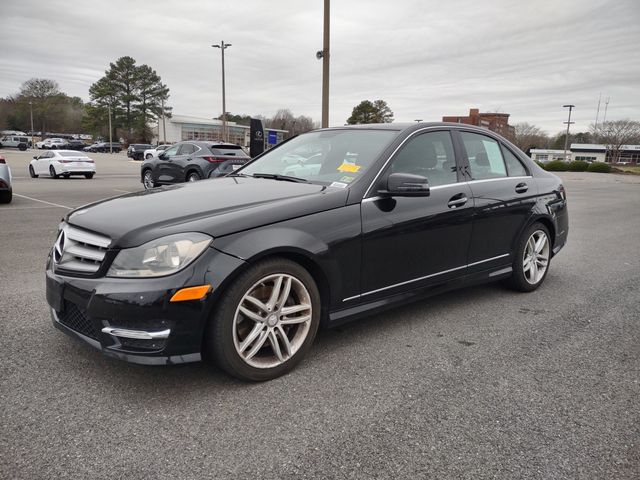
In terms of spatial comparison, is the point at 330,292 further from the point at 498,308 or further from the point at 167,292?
the point at 498,308

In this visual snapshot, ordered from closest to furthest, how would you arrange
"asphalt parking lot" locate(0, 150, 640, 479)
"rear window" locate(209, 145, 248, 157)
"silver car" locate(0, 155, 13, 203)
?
"asphalt parking lot" locate(0, 150, 640, 479)
"silver car" locate(0, 155, 13, 203)
"rear window" locate(209, 145, 248, 157)

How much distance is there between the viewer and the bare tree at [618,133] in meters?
75.3

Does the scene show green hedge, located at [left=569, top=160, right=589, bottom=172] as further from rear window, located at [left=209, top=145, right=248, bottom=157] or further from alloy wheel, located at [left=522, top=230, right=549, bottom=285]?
alloy wheel, located at [left=522, top=230, right=549, bottom=285]

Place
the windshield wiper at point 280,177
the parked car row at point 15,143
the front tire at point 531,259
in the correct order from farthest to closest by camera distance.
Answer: the parked car row at point 15,143 < the front tire at point 531,259 < the windshield wiper at point 280,177

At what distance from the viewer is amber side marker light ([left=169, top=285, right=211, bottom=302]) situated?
8.42ft

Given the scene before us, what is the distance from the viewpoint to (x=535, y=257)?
4.95 m

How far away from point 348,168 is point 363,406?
66.4 inches

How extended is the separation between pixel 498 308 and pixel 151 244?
3.06 meters

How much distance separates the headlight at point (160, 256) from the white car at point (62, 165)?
20248 mm

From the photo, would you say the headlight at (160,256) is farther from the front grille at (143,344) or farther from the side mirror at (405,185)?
the side mirror at (405,185)

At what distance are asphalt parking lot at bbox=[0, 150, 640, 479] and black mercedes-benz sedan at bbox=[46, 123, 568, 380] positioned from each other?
11.1 inches

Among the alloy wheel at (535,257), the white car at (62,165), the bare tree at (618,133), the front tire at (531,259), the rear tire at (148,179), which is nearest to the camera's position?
the front tire at (531,259)

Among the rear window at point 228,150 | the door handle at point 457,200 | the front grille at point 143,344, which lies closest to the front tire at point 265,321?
the front grille at point 143,344

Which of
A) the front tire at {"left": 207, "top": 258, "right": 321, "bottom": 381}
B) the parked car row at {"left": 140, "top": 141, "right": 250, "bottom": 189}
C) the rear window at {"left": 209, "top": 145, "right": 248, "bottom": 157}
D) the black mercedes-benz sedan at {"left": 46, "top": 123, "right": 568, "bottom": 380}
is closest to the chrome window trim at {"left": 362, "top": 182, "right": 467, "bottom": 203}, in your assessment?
the black mercedes-benz sedan at {"left": 46, "top": 123, "right": 568, "bottom": 380}
